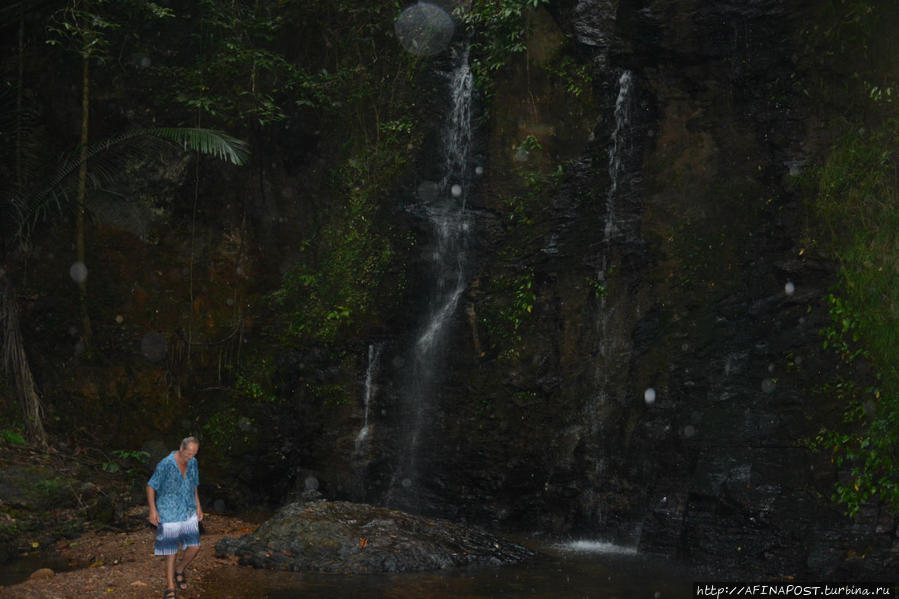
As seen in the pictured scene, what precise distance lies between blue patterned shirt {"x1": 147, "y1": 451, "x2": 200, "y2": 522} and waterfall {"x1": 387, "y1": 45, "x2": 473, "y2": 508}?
519 cm

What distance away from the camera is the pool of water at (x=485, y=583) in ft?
22.0

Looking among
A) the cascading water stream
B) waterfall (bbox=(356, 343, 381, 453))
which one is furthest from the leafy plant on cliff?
waterfall (bbox=(356, 343, 381, 453))

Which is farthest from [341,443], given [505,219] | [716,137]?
[716,137]

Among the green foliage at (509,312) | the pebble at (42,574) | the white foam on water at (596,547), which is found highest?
the green foliage at (509,312)

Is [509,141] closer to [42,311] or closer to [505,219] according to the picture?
[505,219]

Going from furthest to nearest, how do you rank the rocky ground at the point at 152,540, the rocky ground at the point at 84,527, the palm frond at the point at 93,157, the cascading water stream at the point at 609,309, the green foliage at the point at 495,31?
the green foliage at the point at 495,31
the palm frond at the point at 93,157
the cascading water stream at the point at 609,309
the rocky ground at the point at 152,540
the rocky ground at the point at 84,527

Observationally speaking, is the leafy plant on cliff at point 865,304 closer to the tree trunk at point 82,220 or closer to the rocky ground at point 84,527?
the rocky ground at point 84,527

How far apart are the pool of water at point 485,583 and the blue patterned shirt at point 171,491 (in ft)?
2.93

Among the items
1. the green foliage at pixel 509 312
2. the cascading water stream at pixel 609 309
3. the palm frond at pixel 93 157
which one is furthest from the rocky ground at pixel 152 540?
the palm frond at pixel 93 157

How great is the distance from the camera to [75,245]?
11812 millimetres

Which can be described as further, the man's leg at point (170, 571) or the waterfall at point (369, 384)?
the waterfall at point (369, 384)

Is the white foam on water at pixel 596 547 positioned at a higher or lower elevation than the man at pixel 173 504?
lower

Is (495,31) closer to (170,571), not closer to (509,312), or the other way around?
(509,312)

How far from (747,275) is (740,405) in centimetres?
184
